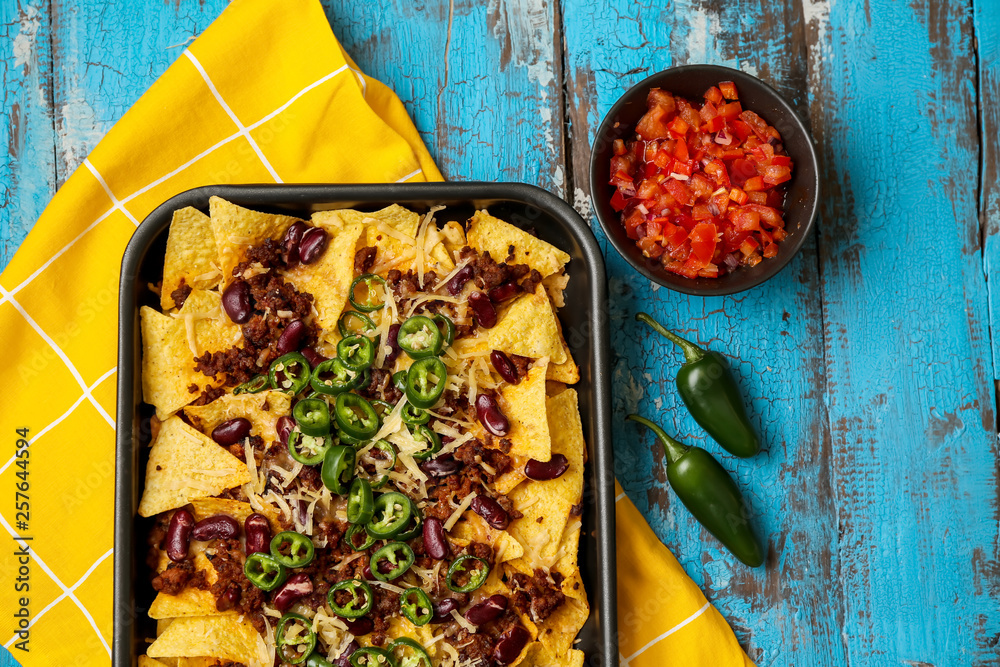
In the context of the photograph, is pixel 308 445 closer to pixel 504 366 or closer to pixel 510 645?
pixel 504 366

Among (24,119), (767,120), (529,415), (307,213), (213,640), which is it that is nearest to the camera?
(213,640)

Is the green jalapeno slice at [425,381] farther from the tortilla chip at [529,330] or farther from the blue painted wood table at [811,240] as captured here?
the blue painted wood table at [811,240]

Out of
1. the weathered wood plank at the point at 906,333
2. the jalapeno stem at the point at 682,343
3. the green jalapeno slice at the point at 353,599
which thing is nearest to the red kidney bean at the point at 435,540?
the green jalapeno slice at the point at 353,599

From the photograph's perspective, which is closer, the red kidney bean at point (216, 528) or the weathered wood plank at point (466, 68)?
the red kidney bean at point (216, 528)

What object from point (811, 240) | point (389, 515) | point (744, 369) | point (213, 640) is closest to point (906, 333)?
point (811, 240)

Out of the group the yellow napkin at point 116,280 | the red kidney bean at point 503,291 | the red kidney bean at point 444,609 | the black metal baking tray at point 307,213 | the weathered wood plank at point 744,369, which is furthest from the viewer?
the weathered wood plank at point 744,369

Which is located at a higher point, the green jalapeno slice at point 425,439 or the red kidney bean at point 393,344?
the red kidney bean at point 393,344
